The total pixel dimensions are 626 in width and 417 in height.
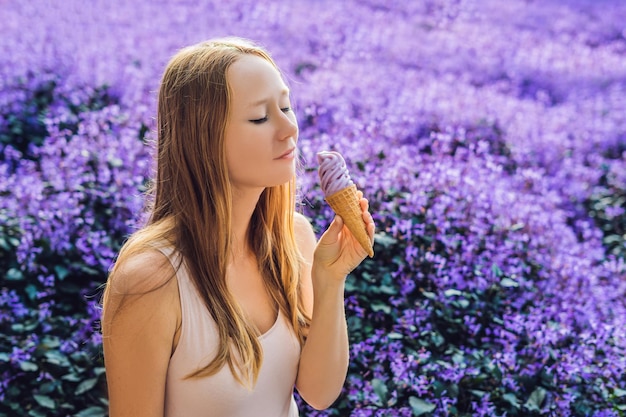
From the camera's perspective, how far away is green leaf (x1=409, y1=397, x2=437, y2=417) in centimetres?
208

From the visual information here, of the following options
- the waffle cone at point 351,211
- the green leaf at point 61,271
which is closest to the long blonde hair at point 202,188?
the waffle cone at point 351,211

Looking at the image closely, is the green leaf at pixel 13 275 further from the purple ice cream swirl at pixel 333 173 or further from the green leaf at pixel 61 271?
the purple ice cream swirl at pixel 333 173

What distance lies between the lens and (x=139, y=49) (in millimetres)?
4551

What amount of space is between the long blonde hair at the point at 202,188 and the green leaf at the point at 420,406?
81cm

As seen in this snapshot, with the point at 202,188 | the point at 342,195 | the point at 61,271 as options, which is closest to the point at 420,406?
the point at 342,195

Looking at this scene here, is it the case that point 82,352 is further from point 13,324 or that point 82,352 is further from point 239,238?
point 239,238

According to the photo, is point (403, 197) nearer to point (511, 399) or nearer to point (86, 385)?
point (511, 399)

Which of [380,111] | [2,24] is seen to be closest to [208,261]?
[380,111]

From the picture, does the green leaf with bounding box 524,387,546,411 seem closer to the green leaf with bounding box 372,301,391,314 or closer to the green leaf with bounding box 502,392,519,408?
the green leaf with bounding box 502,392,519,408

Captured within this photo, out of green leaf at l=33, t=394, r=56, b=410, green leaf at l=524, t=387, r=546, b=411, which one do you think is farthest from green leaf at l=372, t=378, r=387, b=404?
green leaf at l=33, t=394, r=56, b=410

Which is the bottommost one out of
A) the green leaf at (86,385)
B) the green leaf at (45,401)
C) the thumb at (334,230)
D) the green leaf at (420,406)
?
the green leaf at (45,401)

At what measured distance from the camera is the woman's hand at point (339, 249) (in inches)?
57.2

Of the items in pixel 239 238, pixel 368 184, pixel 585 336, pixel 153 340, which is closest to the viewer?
pixel 153 340

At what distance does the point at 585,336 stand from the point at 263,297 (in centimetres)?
127
